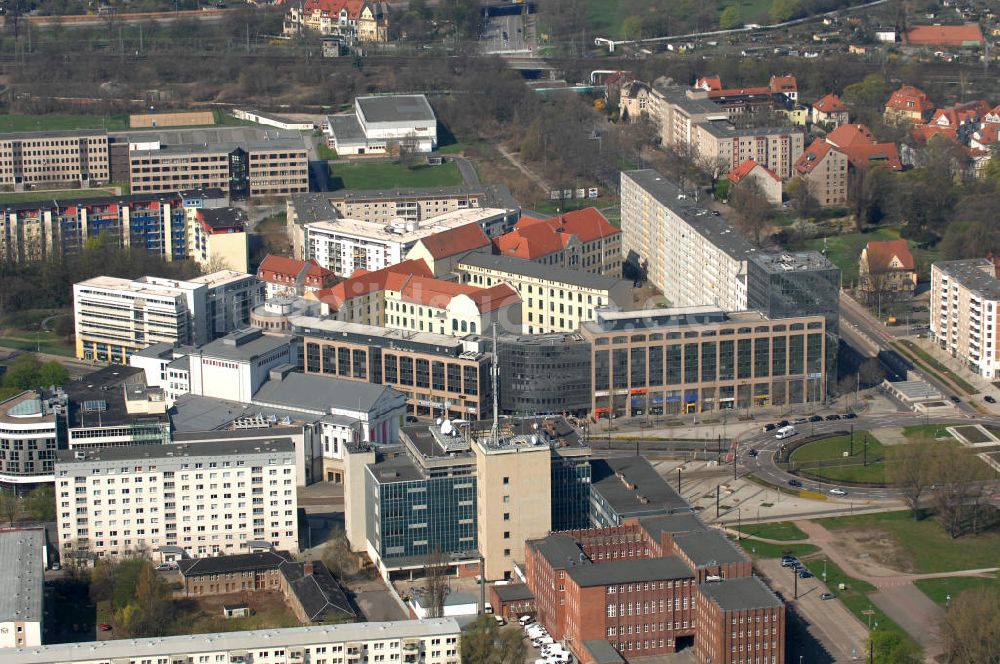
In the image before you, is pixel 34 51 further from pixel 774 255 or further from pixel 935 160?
pixel 774 255

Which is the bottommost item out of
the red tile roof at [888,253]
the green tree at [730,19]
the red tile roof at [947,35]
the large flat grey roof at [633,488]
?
the large flat grey roof at [633,488]

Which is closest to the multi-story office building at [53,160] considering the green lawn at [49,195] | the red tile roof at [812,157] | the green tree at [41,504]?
the green lawn at [49,195]

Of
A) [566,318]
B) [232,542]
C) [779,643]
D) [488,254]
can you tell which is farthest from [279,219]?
[779,643]

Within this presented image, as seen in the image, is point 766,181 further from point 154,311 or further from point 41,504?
point 41,504

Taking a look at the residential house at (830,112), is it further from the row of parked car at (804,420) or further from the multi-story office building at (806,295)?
the row of parked car at (804,420)

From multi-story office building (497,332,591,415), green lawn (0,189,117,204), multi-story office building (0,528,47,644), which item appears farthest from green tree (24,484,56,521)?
green lawn (0,189,117,204)

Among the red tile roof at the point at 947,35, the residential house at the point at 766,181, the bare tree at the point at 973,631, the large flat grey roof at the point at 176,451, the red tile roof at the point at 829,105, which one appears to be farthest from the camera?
the red tile roof at the point at 947,35
